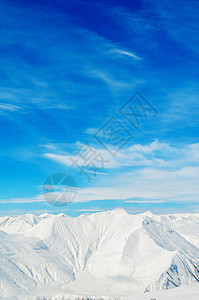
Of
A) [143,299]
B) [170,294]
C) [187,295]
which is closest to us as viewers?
[187,295]

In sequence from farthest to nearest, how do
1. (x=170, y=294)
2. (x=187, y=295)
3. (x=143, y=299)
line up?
1. (x=143, y=299)
2. (x=170, y=294)
3. (x=187, y=295)

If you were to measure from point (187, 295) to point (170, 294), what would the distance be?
16767 millimetres

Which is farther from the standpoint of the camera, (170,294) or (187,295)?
(170,294)

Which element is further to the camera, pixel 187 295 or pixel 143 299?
pixel 143 299

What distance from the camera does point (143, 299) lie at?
6718 inches

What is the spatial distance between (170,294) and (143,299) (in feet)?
61.7

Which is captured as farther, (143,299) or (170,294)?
(143,299)

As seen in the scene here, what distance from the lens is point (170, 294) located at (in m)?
159

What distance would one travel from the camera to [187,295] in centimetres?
14438

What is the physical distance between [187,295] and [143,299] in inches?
1362

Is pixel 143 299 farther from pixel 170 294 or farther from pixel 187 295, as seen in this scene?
pixel 187 295

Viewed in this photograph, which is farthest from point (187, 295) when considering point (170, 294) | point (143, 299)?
point (143, 299)
